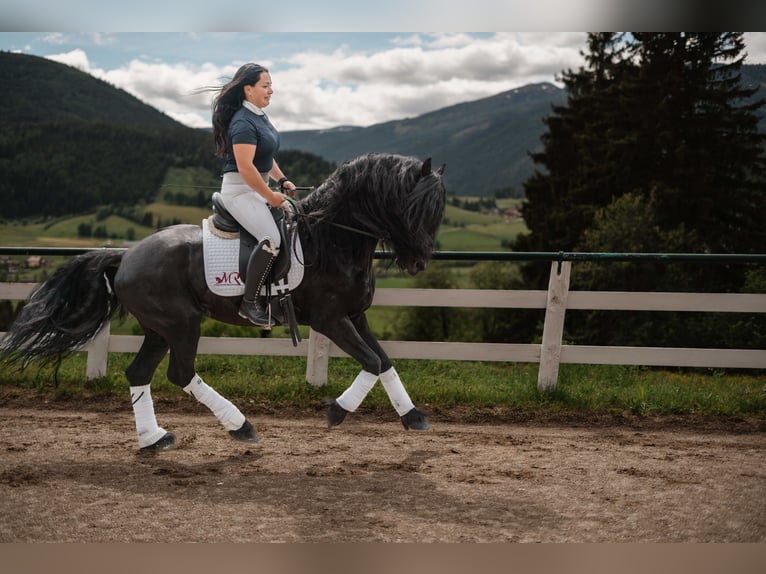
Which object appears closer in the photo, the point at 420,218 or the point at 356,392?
the point at 420,218

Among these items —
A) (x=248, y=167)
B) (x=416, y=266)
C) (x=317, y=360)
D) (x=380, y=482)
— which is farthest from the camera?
(x=317, y=360)

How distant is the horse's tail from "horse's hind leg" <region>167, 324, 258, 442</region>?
0.64m

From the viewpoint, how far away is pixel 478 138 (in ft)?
399

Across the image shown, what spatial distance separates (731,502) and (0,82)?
35022mm

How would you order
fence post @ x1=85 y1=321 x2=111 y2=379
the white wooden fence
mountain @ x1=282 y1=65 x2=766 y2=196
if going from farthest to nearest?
1. mountain @ x1=282 y1=65 x2=766 y2=196
2. fence post @ x1=85 y1=321 x2=111 y2=379
3. the white wooden fence

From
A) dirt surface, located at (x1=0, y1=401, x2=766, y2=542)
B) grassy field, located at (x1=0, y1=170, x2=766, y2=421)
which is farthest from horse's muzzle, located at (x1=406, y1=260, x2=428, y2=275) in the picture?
grassy field, located at (x1=0, y1=170, x2=766, y2=421)

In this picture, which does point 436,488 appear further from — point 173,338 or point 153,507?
point 173,338

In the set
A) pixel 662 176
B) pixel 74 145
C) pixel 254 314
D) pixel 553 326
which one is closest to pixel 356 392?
pixel 254 314

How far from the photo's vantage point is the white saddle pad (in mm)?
4387

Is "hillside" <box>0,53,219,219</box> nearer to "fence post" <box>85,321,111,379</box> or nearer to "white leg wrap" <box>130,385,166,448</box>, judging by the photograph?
"fence post" <box>85,321,111,379</box>

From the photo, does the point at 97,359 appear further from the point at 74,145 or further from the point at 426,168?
the point at 74,145

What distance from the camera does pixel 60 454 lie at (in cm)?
447

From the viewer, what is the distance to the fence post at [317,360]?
6094 millimetres

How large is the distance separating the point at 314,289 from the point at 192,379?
97 cm
